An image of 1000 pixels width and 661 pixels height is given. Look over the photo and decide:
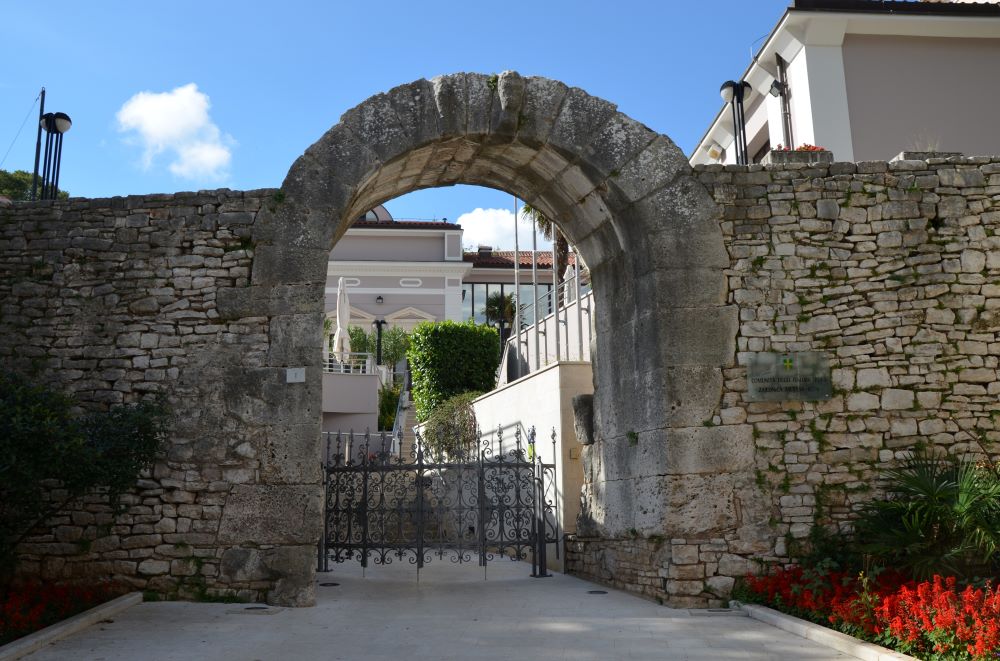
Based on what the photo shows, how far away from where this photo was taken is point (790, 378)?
316 inches

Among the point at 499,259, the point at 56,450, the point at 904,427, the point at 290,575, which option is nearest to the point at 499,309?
the point at 499,259

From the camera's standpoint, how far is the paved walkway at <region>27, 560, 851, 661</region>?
5820 millimetres

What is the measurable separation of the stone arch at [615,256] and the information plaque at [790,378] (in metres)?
0.31

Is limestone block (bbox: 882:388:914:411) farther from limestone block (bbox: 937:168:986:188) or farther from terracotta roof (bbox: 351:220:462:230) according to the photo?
terracotta roof (bbox: 351:220:462:230)

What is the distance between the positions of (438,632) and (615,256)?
4472 millimetres

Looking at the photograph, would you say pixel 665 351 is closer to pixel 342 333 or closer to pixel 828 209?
pixel 828 209

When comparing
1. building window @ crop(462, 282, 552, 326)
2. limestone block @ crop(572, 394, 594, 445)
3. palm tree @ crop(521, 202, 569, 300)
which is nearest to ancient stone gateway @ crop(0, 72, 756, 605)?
limestone block @ crop(572, 394, 594, 445)

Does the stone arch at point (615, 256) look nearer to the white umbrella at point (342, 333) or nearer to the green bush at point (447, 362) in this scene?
the white umbrella at point (342, 333)

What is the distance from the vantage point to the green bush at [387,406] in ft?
78.2

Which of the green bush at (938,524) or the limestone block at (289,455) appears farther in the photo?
the limestone block at (289,455)

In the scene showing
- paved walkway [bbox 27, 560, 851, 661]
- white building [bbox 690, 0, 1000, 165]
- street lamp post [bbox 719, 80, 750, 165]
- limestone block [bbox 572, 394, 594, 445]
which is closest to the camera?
paved walkway [bbox 27, 560, 851, 661]


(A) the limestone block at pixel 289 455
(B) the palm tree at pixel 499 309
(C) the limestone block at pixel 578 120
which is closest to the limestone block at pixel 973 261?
(C) the limestone block at pixel 578 120

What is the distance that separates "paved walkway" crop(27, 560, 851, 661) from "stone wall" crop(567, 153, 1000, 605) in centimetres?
95

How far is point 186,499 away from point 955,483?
265 inches
